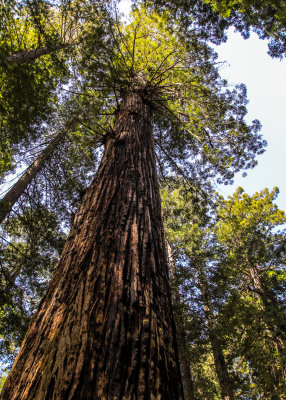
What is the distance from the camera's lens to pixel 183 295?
7164 mm

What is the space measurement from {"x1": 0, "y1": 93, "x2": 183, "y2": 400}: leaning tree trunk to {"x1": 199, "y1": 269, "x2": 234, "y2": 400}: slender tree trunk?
233 inches

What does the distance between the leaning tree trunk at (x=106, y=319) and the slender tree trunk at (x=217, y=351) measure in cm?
591

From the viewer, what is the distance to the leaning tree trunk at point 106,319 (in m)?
0.89

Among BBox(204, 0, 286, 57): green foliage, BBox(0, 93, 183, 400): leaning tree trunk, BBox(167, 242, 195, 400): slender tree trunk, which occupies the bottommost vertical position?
BBox(0, 93, 183, 400): leaning tree trunk

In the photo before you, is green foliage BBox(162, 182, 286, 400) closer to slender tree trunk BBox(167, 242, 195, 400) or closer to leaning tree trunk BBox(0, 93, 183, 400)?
slender tree trunk BBox(167, 242, 195, 400)

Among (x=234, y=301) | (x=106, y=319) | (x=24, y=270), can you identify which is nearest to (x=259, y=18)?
(x=106, y=319)

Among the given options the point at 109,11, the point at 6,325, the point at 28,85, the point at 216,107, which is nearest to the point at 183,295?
the point at 6,325

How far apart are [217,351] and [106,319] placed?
7.02 meters

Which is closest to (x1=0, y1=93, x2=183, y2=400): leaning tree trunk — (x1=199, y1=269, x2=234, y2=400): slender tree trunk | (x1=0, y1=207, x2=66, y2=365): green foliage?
(x1=0, y1=207, x2=66, y2=365): green foliage

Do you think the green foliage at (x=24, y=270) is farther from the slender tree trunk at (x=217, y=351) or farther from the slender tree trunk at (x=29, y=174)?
the slender tree trunk at (x=217, y=351)

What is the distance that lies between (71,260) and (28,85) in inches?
203

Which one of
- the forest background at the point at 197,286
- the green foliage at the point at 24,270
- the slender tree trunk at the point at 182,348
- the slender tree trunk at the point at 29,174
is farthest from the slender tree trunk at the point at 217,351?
the slender tree trunk at the point at 29,174

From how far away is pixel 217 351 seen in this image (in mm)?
6445

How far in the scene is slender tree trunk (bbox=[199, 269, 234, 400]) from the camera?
617 cm
